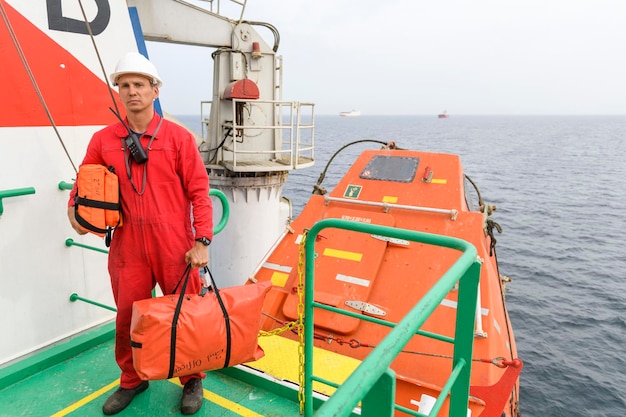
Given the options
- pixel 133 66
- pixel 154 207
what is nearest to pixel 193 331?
pixel 154 207

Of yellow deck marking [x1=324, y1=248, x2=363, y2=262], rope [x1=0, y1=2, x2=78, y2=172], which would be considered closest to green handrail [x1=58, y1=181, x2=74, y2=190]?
rope [x1=0, y1=2, x2=78, y2=172]

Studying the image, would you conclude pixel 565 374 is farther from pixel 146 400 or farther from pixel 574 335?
pixel 146 400

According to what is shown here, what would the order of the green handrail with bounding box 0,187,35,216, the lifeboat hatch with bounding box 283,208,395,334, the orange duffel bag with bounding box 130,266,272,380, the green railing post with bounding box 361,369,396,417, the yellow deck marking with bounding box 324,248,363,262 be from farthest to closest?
the yellow deck marking with bounding box 324,248,363,262 → the lifeboat hatch with bounding box 283,208,395,334 → the green handrail with bounding box 0,187,35,216 → the orange duffel bag with bounding box 130,266,272,380 → the green railing post with bounding box 361,369,396,417

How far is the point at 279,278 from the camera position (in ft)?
16.6

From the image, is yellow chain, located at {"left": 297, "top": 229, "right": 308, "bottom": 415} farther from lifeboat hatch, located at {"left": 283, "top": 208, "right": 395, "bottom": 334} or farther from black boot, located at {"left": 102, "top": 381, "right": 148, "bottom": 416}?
lifeboat hatch, located at {"left": 283, "top": 208, "right": 395, "bottom": 334}

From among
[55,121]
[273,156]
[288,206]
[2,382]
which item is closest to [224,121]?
[273,156]

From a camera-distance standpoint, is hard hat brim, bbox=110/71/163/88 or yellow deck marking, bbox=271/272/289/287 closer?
hard hat brim, bbox=110/71/163/88

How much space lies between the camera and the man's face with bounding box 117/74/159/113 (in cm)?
226

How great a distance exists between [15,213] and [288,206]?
7.90 m

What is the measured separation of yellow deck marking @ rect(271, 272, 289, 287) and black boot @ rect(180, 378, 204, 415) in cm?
236

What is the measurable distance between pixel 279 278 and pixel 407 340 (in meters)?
4.02

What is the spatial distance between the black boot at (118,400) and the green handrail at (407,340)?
42.8 inches

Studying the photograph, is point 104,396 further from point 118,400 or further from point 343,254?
point 343,254

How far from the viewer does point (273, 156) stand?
32.4 ft
